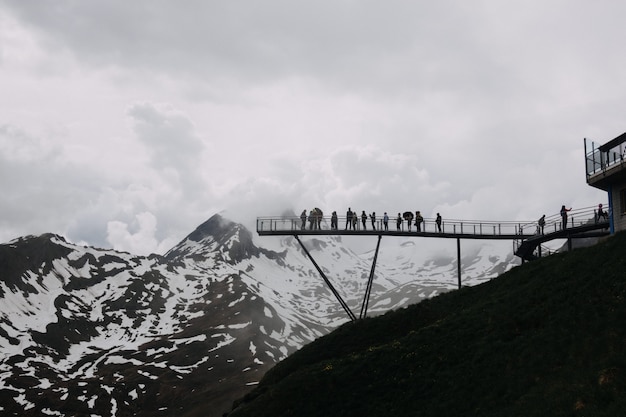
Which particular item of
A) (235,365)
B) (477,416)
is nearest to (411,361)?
(477,416)

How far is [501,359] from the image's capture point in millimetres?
30188

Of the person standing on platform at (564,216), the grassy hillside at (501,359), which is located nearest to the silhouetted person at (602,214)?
the person standing on platform at (564,216)

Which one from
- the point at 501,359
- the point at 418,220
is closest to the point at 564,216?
the point at 418,220

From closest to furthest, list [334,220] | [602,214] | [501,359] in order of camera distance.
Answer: [501,359], [602,214], [334,220]

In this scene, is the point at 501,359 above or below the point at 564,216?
below

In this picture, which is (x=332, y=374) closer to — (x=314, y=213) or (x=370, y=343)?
(x=370, y=343)

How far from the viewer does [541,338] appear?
2970cm

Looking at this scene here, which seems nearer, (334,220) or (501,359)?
(501,359)

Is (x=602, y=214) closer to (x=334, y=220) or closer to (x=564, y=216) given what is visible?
(x=564, y=216)

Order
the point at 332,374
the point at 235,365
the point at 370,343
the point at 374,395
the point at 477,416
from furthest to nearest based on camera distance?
the point at 235,365, the point at 370,343, the point at 332,374, the point at 374,395, the point at 477,416

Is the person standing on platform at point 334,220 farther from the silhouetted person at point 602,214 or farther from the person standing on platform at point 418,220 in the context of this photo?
the silhouetted person at point 602,214

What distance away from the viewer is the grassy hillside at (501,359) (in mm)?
25094

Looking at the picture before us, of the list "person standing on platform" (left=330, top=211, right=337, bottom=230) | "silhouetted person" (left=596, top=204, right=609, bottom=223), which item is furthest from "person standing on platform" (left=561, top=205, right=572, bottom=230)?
"person standing on platform" (left=330, top=211, right=337, bottom=230)

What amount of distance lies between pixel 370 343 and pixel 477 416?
59.5ft
